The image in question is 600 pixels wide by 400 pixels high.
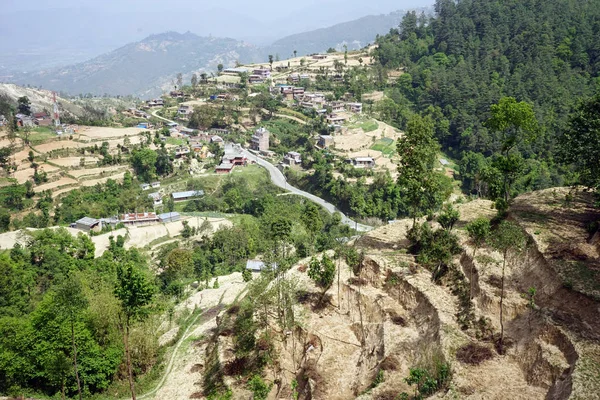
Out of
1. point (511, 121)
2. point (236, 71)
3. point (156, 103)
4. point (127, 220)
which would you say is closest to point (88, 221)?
point (127, 220)

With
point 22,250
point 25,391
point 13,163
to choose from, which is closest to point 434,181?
point 25,391

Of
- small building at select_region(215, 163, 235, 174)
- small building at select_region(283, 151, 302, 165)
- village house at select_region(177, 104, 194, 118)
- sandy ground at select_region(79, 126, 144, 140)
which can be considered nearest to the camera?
small building at select_region(215, 163, 235, 174)

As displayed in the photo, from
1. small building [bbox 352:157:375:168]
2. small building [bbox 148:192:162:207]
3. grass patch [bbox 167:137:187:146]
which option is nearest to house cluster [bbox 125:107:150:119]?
grass patch [bbox 167:137:187:146]

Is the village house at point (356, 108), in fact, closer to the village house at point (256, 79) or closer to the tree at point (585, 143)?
the village house at point (256, 79)

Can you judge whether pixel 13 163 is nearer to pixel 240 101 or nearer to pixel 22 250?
pixel 22 250

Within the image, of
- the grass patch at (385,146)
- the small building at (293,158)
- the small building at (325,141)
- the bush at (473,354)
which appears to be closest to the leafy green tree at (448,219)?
the bush at (473,354)

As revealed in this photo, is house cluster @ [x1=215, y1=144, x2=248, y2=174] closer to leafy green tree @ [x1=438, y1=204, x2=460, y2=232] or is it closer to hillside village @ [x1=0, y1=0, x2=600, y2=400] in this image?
hillside village @ [x1=0, y1=0, x2=600, y2=400]
